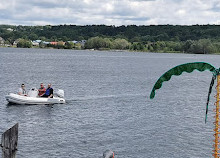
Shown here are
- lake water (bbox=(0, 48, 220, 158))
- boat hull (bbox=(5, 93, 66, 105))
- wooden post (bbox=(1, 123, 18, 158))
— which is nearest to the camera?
wooden post (bbox=(1, 123, 18, 158))

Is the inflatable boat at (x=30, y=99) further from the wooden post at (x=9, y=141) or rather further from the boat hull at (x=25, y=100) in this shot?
the wooden post at (x=9, y=141)

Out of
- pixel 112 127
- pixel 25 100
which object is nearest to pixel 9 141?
pixel 112 127

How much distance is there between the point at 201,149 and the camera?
22.5 m

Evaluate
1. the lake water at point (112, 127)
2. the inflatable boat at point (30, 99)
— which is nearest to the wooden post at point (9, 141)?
the lake water at point (112, 127)

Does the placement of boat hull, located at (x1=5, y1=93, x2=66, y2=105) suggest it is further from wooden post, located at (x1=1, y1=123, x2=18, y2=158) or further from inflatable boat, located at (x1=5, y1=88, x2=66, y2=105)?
wooden post, located at (x1=1, y1=123, x2=18, y2=158)

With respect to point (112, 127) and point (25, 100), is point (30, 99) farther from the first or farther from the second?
point (112, 127)

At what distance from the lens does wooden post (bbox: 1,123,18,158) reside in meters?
7.00

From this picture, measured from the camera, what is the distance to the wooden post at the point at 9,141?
276 inches

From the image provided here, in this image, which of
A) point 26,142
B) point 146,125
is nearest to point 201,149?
point 146,125

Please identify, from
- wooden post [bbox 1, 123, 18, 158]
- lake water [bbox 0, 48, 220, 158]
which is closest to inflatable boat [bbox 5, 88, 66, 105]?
lake water [bbox 0, 48, 220, 158]

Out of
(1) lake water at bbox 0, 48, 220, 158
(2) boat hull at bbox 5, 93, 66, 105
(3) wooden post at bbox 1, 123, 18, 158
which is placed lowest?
(1) lake water at bbox 0, 48, 220, 158

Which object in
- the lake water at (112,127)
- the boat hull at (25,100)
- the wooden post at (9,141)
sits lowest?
the lake water at (112,127)

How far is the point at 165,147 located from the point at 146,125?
18.1 feet

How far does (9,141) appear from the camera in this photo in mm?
7129
